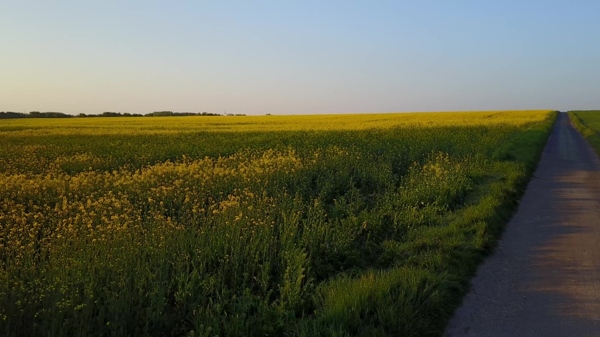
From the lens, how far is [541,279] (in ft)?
19.6

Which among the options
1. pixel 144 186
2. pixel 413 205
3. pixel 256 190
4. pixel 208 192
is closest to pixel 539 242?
pixel 413 205

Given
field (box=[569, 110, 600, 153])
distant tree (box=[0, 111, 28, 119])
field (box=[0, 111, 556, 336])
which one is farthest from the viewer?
distant tree (box=[0, 111, 28, 119])

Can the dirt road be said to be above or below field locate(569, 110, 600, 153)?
below

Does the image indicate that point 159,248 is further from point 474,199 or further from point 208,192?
point 474,199

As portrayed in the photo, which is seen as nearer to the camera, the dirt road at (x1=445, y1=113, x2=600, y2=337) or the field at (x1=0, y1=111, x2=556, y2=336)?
the field at (x1=0, y1=111, x2=556, y2=336)

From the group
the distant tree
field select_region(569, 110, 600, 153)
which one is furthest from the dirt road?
the distant tree

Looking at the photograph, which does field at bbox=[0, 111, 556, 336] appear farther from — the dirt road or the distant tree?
the distant tree

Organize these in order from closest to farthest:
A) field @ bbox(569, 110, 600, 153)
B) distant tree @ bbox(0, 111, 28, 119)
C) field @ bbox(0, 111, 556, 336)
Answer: field @ bbox(0, 111, 556, 336) < field @ bbox(569, 110, 600, 153) < distant tree @ bbox(0, 111, 28, 119)

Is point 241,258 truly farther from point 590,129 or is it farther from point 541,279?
point 590,129

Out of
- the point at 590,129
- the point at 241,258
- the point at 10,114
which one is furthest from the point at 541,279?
the point at 10,114

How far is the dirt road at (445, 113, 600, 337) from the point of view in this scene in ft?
15.6

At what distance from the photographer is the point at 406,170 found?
1515 centimetres

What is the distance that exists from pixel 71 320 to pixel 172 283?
1.03 m

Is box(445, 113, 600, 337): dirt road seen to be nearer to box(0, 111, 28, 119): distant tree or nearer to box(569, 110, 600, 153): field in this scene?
box(569, 110, 600, 153): field
